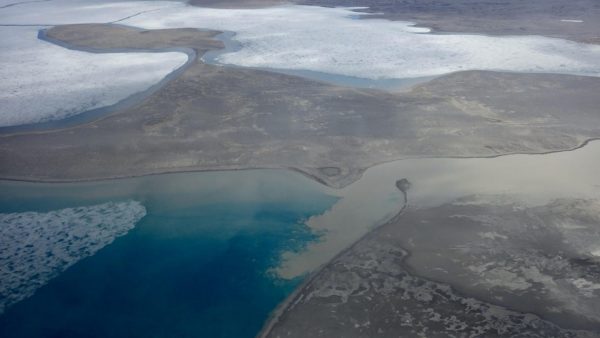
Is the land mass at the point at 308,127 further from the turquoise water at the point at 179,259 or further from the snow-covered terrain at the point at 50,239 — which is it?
the snow-covered terrain at the point at 50,239

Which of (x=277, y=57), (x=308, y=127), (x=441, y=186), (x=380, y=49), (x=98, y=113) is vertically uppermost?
(x=380, y=49)

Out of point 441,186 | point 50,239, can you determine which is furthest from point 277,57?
point 50,239

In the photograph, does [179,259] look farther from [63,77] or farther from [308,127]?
[63,77]

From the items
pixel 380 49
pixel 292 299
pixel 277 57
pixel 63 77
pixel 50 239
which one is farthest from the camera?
pixel 380 49

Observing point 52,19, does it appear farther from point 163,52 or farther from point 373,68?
point 373,68

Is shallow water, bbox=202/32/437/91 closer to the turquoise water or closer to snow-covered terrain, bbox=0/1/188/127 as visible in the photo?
snow-covered terrain, bbox=0/1/188/127

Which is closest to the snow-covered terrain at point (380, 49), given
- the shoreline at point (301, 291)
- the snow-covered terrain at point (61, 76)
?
the snow-covered terrain at point (61, 76)

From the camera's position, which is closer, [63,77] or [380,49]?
[63,77]

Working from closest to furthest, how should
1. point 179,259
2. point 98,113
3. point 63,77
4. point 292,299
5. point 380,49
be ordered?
point 292,299 → point 179,259 → point 98,113 → point 63,77 → point 380,49
